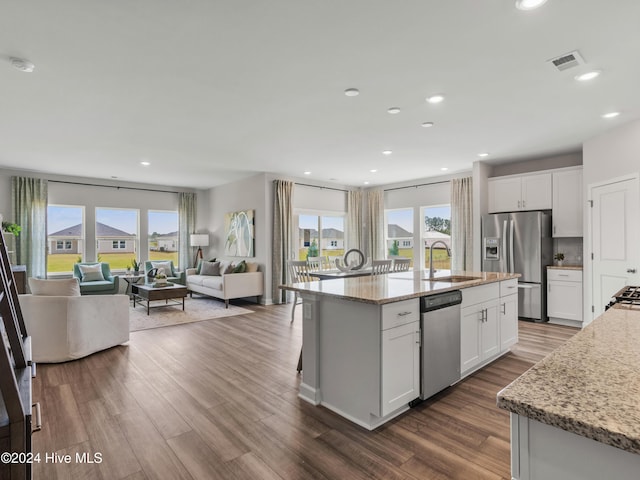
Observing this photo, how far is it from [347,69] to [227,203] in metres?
5.85

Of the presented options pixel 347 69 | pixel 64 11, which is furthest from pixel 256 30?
pixel 64 11

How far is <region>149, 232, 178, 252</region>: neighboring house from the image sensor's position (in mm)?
8344

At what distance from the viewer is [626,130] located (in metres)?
4.02

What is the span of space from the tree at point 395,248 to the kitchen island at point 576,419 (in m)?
7.07

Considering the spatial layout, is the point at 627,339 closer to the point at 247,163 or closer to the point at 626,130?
the point at 626,130

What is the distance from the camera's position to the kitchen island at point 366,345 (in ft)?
7.48

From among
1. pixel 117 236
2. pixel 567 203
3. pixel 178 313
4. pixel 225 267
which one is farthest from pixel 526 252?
pixel 117 236

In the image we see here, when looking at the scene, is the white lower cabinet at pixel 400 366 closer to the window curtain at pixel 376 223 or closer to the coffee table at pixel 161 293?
the coffee table at pixel 161 293

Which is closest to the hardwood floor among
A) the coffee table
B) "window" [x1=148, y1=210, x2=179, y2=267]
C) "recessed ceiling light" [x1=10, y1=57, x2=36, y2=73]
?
the coffee table

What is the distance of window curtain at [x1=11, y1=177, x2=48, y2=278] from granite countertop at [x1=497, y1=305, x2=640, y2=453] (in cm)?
811

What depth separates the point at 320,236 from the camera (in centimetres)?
806

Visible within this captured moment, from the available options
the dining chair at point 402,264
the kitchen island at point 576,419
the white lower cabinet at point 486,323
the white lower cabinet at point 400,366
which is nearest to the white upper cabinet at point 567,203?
the white lower cabinet at point 486,323

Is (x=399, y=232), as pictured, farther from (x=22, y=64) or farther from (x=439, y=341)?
(x=22, y=64)

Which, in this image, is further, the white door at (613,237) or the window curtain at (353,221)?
the window curtain at (353,221)
